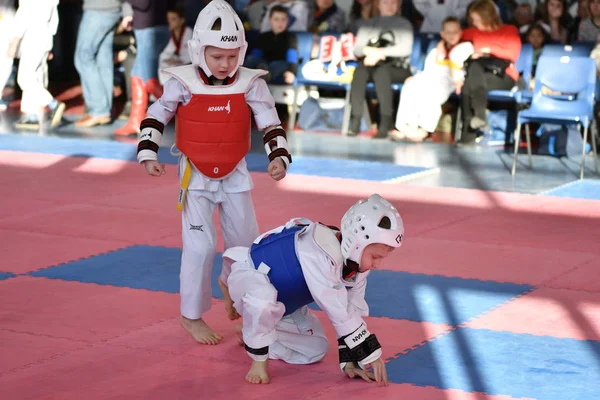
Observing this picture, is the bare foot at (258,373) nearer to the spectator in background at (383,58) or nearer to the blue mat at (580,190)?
the blue mat at (580,190)

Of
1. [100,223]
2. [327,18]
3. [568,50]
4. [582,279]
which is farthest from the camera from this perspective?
[327,18]

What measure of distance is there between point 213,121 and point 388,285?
6.02 ft

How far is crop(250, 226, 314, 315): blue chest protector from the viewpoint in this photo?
477 centimetres

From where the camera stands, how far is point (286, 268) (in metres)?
4.78

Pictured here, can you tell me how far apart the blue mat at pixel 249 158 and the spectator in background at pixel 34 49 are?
3.38ft

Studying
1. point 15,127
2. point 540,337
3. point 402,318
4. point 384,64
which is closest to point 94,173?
point 15,127

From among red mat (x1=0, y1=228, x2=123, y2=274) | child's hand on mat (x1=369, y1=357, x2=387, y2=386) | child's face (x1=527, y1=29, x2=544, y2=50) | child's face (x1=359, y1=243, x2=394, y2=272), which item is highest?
child's face (x1=359, y1=243, x2=394, y2=272)

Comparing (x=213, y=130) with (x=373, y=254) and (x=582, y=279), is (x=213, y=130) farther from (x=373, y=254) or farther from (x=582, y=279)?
(x=582, y=279)

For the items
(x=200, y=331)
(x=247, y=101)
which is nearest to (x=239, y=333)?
(x=200, y=331)

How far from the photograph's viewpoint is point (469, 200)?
9.20 metres

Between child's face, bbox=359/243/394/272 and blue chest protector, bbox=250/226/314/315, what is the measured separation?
0.31m

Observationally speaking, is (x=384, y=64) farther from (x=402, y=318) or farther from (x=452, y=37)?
(x=402, y=318)

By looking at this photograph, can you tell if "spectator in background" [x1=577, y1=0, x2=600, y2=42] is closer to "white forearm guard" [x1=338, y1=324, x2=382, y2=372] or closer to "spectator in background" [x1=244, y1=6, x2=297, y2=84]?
"spectator in background" [x1=244, y1=6, x2=297, y2=84]

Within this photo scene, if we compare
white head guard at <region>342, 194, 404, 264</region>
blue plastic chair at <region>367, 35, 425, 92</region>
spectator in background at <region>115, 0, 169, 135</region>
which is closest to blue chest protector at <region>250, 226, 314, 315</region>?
white head guard at <region>342, 194, 404, 264</region>
